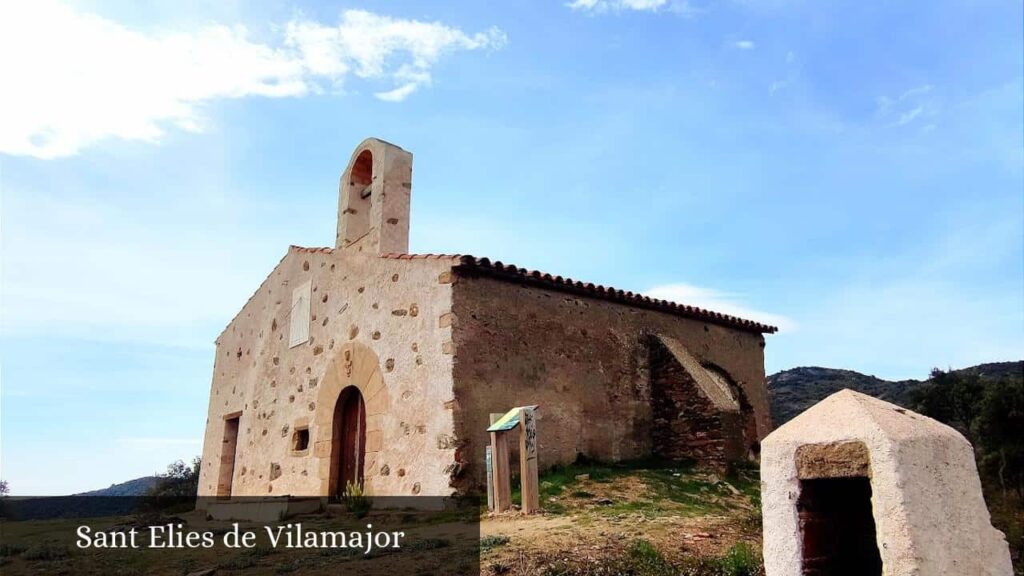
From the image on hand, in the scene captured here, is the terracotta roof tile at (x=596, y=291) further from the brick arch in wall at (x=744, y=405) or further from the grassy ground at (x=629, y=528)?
the grassy ground at (x=629, y=528)

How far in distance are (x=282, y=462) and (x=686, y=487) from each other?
6.61m

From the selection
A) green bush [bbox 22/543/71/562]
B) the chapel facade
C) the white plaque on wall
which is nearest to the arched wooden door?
the chapel facade

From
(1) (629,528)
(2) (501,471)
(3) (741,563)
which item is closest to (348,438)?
(2) (501,471)

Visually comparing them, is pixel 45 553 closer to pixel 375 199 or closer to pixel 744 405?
pixel 375 199

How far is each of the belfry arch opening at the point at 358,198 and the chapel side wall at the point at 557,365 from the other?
12.0ft

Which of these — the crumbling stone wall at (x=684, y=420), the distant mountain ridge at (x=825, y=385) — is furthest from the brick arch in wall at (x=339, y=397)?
the distant mountain ridge at (x=825, y=385)

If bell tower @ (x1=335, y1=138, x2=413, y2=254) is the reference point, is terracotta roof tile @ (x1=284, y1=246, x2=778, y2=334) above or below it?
below

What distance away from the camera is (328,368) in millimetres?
10914

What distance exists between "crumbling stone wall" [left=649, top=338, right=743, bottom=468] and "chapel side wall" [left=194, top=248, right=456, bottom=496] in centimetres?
413

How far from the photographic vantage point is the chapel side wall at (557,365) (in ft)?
29.4

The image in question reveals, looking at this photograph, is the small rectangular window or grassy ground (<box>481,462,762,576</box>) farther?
the small rectangular window

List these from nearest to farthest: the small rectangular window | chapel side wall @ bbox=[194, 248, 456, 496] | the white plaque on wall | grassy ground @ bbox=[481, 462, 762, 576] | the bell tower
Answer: grassy ground @ bbox=[481, 462, 762, 576] → chapel side wall @ bbox=[194, 248, 456, 496] → the bell tower → the small rectangular window → the white plaque on wall

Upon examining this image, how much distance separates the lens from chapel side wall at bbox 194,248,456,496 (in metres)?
8.91

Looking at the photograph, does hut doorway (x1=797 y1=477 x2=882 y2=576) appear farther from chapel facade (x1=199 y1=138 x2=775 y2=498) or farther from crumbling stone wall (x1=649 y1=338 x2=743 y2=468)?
crumbling stone wall (x1=649 y1=338 x2=743 y2=468)
